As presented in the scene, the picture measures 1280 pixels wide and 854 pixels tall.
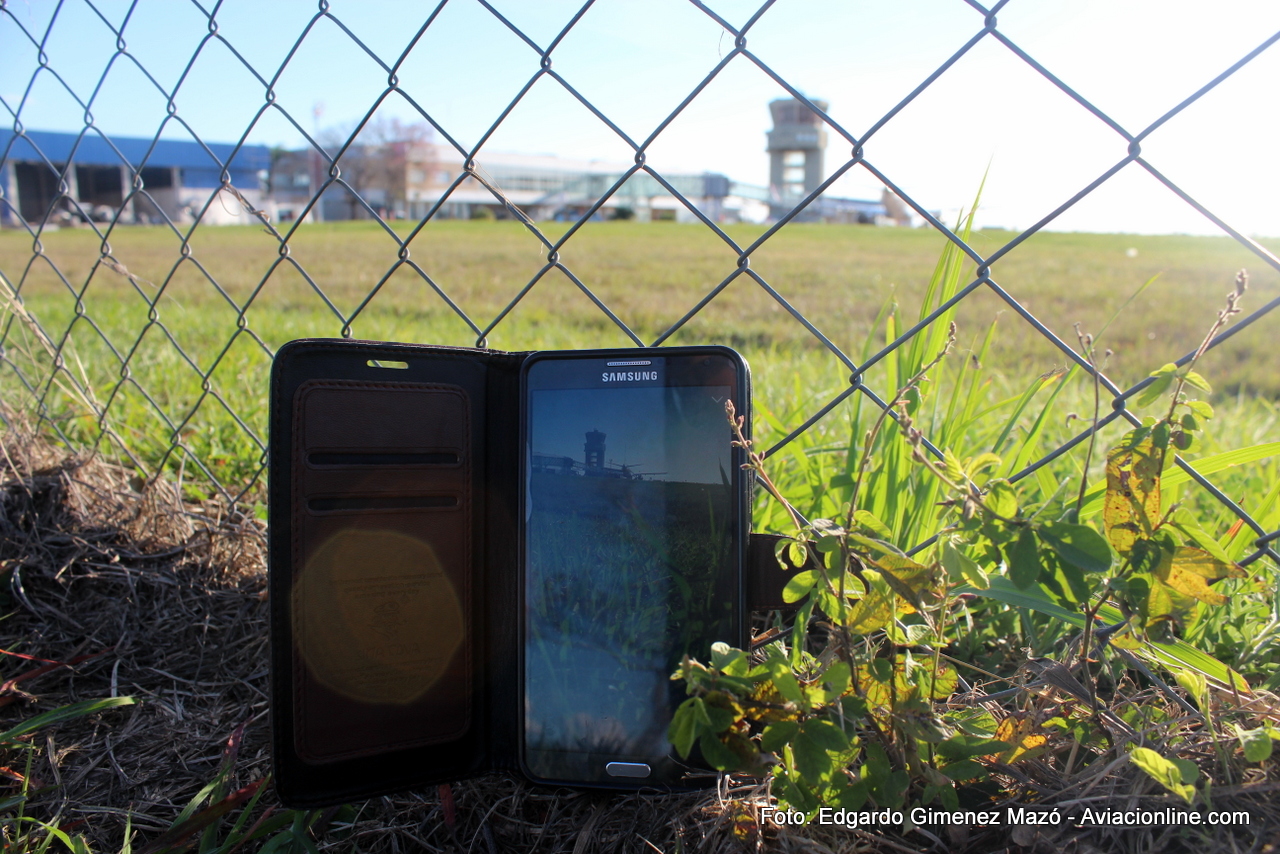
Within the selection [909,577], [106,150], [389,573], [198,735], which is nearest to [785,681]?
[909,577]

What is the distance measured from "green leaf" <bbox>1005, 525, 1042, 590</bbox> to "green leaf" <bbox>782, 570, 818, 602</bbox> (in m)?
0.19

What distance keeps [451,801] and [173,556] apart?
1.05 meters

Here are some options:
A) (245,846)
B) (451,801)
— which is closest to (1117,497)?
(451,801)

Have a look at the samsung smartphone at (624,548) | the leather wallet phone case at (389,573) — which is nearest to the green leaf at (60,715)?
the leather wallet phone case at (389,573)

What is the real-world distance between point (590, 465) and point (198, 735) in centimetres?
81

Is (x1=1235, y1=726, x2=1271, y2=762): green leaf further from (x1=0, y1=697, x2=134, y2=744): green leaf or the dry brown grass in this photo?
(x1=0, y1=697, x2=134, y2=744): green leaf

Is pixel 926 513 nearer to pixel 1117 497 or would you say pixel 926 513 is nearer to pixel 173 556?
pixel 1117 497

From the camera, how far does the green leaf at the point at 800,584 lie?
0.78 meters

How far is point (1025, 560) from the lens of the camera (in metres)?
0.70

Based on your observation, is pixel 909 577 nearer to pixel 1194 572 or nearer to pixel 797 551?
pixel 797 551

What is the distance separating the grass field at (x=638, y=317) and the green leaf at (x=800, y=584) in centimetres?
34

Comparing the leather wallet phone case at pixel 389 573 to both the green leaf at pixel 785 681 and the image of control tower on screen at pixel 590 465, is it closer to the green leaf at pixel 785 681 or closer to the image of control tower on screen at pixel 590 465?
the image of control tower on screen at pixel 590 465

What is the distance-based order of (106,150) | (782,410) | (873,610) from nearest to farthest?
(873,610) → (782,410) → (106,150)

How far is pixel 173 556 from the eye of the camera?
66.0 inches
